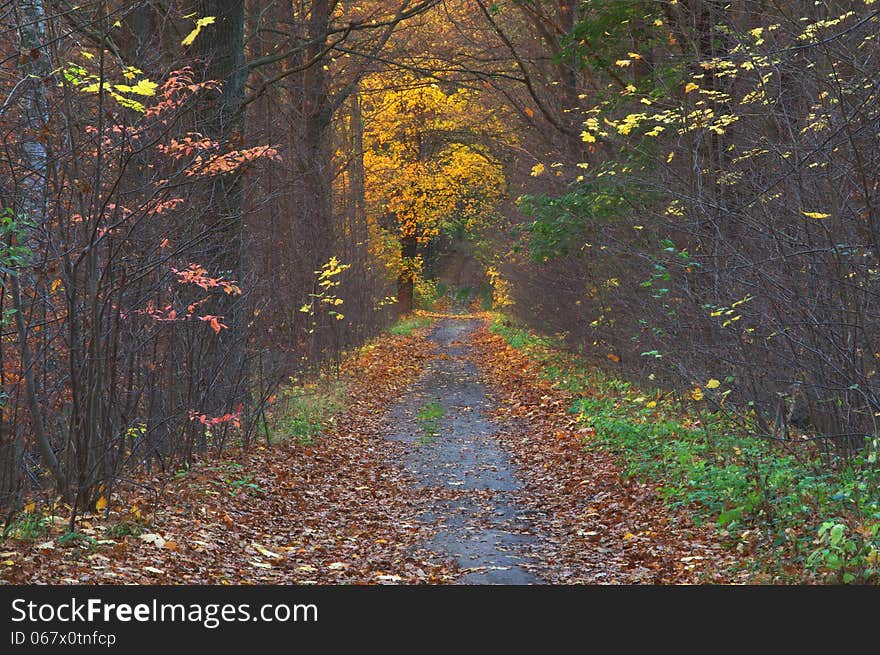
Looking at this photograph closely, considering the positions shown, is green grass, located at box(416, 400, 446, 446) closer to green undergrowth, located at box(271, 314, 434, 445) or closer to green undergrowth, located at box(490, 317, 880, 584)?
green undergrowth, located at box(271, 314, 434, 445)

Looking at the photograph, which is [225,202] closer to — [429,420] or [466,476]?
[466,476]

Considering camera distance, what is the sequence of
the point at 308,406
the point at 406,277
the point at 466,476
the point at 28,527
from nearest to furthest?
the point at 28,527
the point at 466,476
the point at 308,406
the point at 406,277

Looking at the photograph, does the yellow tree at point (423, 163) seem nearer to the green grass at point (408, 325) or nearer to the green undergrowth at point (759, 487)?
the green grass at point (408, 325)

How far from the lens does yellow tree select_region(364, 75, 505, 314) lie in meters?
35.5

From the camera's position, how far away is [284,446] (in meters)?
12.6

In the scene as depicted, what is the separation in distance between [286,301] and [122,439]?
9.28 m

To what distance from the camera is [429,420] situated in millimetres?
16719

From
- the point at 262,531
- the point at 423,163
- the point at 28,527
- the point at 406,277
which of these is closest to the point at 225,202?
the point at 262,531

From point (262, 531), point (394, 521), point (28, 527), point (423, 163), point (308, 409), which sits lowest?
point (394, 521)

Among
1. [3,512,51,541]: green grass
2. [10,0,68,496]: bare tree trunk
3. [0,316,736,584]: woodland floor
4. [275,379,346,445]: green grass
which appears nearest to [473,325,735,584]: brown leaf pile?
[0,316,736,584]: woodland floor

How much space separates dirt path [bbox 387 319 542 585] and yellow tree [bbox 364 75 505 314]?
49.8ft

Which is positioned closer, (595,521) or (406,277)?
(595,521)

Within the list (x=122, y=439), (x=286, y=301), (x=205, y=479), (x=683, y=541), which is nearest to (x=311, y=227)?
(x=286, y=301)

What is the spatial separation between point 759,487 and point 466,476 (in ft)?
15.8
